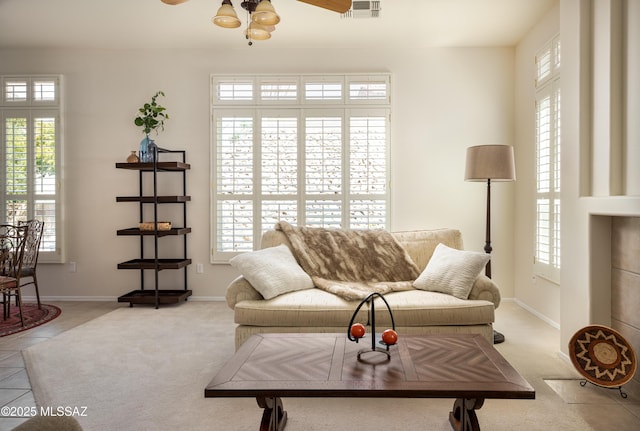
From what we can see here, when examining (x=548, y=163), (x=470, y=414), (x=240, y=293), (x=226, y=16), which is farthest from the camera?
(x=548, y=163)

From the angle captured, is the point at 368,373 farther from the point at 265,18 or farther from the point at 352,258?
the point at 265,18

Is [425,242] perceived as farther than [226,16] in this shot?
Yes

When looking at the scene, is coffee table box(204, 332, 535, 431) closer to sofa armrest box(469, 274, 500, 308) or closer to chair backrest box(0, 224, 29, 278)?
sofa armrest box(469, 274, 500, 308)

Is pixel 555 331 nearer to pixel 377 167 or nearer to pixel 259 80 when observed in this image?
pixel 377 167

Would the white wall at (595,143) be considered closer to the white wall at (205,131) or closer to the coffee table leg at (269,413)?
the white wall at (205,131)

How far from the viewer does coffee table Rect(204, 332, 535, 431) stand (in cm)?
153

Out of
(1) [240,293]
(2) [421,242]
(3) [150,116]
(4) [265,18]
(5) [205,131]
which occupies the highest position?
(4) [265,18]

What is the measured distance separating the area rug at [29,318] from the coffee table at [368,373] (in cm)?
291

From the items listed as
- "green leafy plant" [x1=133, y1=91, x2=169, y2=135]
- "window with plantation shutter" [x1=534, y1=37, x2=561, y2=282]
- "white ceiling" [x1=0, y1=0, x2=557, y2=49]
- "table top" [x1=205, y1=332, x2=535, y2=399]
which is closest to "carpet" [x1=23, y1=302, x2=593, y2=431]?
"table top" [x1=205, y1=332, x2=535, y2=399]

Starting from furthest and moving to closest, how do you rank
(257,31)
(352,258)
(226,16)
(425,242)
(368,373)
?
(425,242)
(352,258)
(257,31)
(226,16)
(368,373)

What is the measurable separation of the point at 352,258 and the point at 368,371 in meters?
1.74

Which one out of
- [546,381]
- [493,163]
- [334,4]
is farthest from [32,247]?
[546,381]

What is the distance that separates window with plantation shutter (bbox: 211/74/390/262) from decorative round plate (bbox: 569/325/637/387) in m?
2.50

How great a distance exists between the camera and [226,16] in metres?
2.68
